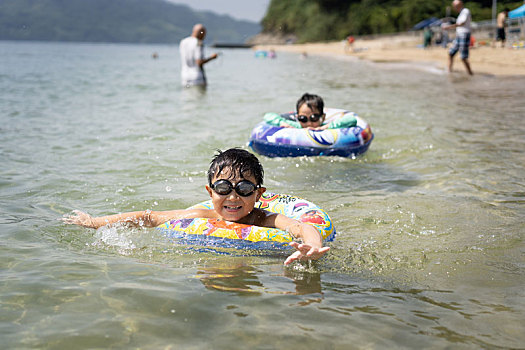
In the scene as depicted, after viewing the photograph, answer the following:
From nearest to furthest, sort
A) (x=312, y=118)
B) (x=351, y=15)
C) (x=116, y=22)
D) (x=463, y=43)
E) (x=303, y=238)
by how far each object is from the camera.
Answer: (x=303, y=238)
(x=312, y=118)
(x=463, y=43)
(x=351, y=15)
(x=116, y=22)

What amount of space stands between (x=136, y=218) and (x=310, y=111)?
150 inches

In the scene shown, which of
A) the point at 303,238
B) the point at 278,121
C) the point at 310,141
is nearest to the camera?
the point at 303,238

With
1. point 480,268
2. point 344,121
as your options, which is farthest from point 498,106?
point 480,268

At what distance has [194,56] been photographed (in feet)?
41.5

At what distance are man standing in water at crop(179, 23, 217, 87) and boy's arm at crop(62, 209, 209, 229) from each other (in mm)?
8469

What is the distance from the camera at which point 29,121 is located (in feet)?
34.6

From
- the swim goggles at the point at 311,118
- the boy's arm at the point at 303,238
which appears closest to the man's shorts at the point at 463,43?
the swim goggles at the point at 311,118

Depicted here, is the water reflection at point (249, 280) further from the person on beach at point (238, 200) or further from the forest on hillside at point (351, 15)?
the forest on hillside at point (351, 15)

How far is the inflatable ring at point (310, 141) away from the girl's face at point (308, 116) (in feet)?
1.22

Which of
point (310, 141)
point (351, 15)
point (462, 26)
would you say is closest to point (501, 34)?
point (462, 26)

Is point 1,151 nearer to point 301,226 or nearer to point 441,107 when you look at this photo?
point 301,226

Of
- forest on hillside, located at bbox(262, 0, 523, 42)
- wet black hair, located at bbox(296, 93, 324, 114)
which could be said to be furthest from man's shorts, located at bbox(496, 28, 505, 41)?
wet black hair, located at bbox(296, 93, 324, 114)

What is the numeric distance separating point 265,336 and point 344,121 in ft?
16.5

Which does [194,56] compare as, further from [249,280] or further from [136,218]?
[249,280]
